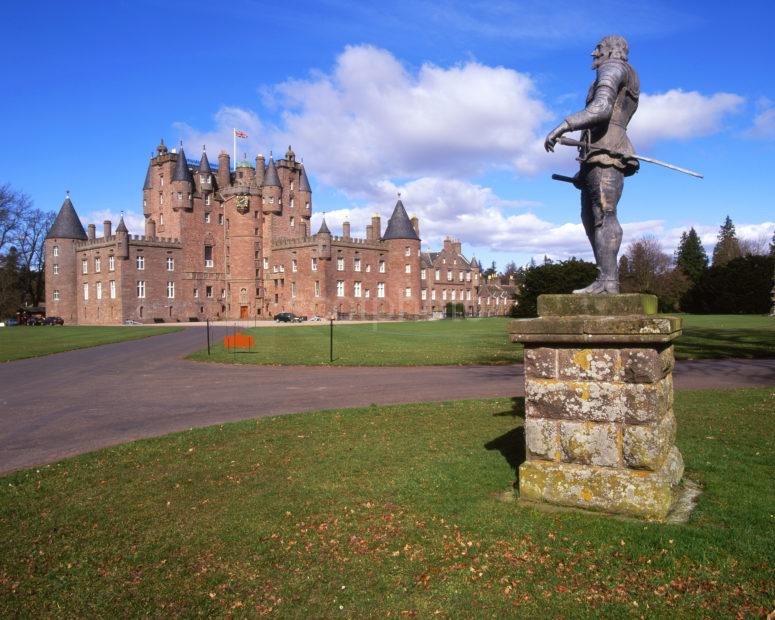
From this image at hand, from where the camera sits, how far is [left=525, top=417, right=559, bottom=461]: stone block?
556 centimetres

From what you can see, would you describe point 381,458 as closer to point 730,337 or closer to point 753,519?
point 753,519

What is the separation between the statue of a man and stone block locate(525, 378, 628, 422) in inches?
40.5

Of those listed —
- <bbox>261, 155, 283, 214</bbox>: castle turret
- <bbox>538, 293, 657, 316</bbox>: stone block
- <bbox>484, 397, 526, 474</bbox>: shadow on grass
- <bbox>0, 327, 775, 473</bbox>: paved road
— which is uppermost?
<bbox>261, 155, 283, 214</bbox>: castle turret

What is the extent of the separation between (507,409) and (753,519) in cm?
571

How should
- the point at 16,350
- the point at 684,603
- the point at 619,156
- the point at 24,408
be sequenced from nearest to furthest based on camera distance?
the point at 684,603
the point at 619,156
the point at 24,408
the point at 16,350

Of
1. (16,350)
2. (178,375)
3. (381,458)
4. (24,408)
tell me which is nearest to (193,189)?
(16,350)

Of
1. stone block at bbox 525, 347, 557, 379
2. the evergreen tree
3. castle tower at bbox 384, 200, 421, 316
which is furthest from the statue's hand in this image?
the evergreen tree

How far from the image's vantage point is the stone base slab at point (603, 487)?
5.15m

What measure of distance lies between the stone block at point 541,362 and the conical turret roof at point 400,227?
242ft

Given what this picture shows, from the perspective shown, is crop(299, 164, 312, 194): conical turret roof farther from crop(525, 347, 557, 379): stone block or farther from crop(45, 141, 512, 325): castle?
crop(525, 347, 557, 379): stone block

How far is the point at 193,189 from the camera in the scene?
249 feet

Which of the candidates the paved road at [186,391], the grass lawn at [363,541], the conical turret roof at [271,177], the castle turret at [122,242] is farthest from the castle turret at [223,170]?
the grass lawn at [363,541]

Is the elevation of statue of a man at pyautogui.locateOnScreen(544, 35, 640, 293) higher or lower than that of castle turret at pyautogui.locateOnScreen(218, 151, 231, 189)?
lower

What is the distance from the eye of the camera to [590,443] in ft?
17.7
